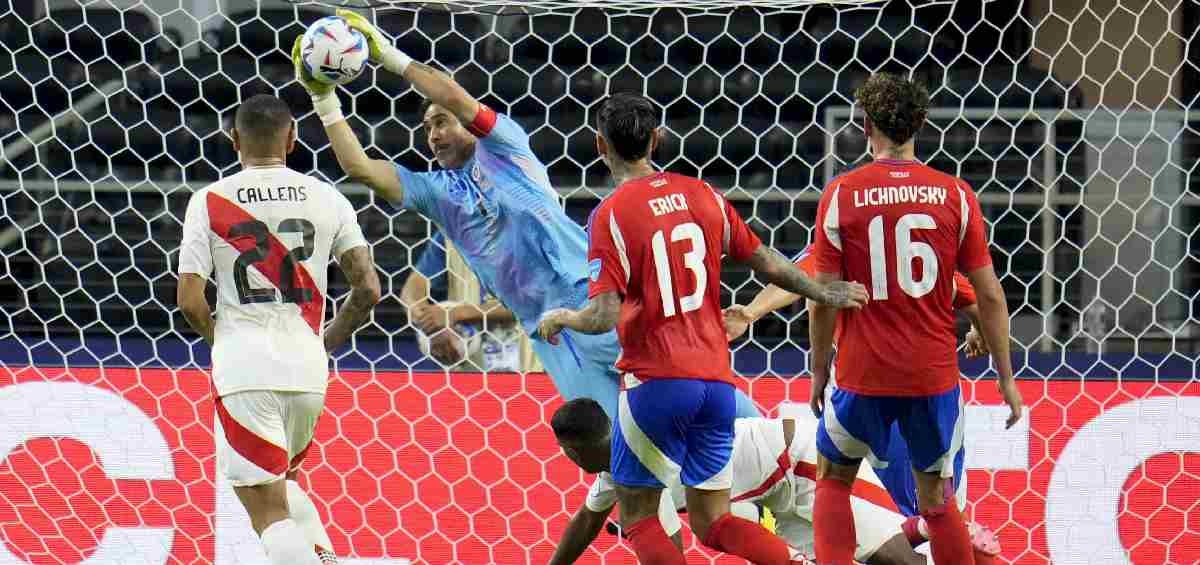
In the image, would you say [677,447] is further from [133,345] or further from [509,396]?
[133,345]

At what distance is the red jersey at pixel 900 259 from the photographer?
13.6ft

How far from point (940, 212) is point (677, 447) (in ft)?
3.06

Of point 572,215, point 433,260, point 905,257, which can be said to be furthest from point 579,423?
point 572,215

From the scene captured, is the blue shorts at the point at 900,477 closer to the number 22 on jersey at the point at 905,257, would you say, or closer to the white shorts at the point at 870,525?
the white shorts at the point at 870,525

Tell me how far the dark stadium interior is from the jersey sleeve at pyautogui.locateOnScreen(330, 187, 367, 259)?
8.20ft

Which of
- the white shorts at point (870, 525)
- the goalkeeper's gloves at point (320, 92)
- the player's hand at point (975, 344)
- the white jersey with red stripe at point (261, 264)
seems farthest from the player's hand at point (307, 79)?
the player's hand at point (975, 344)

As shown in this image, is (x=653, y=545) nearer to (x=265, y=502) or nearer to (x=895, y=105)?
(x=265, y=502)

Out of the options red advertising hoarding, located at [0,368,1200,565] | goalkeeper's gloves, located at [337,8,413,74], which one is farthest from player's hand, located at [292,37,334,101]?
red advertising hoarding, located at [0,368,1200,565]

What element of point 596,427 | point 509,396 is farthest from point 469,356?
point 596,427

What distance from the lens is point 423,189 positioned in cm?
501

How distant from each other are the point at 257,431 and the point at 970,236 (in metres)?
1.96

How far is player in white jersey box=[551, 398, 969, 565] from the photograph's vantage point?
4.63 metres

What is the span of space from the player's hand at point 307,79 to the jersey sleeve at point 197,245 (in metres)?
0.48

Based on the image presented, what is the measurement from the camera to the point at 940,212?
417cm
